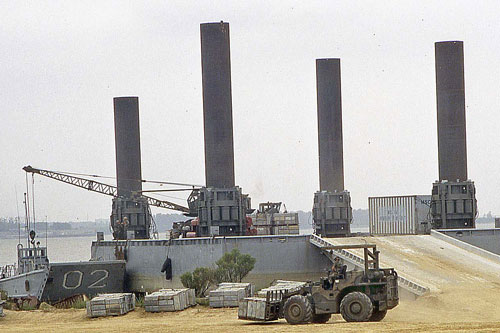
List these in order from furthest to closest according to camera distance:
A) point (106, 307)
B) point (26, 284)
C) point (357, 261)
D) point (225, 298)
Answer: point (26, 284) → point (357, 261) → point (225, 298) → point (106, 307)

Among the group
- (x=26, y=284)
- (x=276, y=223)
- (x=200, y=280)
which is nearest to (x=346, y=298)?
(x=200, y=280)

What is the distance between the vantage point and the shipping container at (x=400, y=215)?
71.4 metres

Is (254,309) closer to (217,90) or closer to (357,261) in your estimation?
(357,261)

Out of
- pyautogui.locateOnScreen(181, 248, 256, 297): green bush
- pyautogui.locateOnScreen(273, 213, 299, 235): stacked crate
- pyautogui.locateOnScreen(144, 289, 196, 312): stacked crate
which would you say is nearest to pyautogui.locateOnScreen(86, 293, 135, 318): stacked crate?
pyautogui.locateOnScreen(144, 289, 196, 312): stacked crate

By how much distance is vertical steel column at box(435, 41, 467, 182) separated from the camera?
217ft

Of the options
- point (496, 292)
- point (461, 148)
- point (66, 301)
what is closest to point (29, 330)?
point (496, 292)

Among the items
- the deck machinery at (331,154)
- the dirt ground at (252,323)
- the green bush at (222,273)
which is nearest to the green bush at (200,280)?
the green bush at (222,273)

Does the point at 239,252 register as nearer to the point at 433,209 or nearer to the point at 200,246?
the point at 200,246

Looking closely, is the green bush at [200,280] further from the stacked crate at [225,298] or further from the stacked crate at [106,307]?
the stacked crate at [106,307]

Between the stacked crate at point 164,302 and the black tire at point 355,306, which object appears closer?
the black tire at point 355,306

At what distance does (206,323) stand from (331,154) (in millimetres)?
40375

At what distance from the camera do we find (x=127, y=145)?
7756cm

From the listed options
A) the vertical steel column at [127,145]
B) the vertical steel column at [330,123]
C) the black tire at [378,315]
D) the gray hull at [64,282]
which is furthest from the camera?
the vertical steel column at [127,145]

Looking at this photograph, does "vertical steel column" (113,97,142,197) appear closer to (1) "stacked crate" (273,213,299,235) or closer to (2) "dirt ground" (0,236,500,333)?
(1) "stacked crate" (273,213,299,235)
